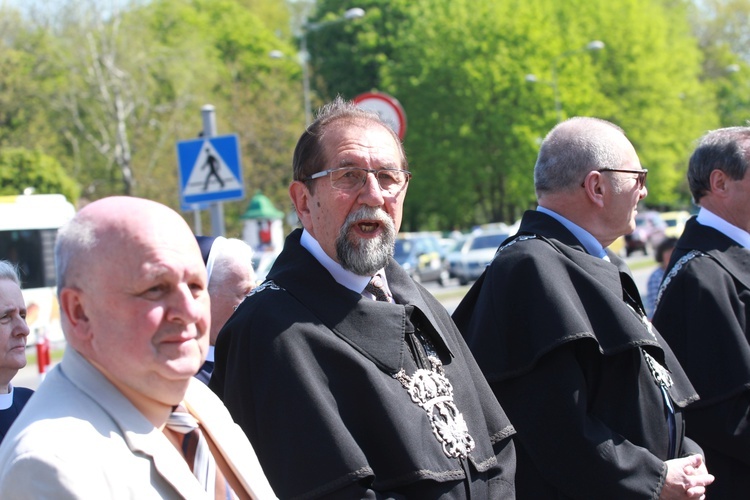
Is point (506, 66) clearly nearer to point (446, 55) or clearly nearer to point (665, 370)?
point (446, 55)

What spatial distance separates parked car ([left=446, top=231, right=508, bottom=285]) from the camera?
30.0 metres

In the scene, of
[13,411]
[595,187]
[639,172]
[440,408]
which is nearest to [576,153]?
[595,187]

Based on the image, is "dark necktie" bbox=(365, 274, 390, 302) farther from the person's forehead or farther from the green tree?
the green tree

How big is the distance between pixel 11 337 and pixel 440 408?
1.88 m

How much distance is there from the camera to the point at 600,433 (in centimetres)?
348

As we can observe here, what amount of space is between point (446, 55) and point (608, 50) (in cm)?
934

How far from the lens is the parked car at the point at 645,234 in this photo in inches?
1680

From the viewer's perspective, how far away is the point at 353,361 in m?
2.82

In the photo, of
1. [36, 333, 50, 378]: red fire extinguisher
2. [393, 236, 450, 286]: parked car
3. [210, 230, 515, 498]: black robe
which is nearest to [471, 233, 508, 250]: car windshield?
[393, 236, 450, 286]: parked car

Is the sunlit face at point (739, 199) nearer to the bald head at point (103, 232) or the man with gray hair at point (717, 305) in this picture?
the man with gray hair at point (717, 305)

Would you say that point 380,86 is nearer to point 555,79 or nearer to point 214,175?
point 555,79

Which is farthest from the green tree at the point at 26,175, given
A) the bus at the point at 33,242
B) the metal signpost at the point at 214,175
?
the metal signpost at the point at 214,175

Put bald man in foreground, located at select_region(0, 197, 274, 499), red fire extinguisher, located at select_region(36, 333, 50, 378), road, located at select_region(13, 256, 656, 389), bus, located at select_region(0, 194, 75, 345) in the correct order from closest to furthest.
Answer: bald man in foreground, located at select_region(0, 197, 274, 499)
red fire extinguisher, located at select_region(36, 333, 50, 378)
road, located at select_region(13, 256, 656, 389)
bus, located at select_region(0, 194, 75, 345)

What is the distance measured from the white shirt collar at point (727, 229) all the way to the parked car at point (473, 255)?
25.1 meters
